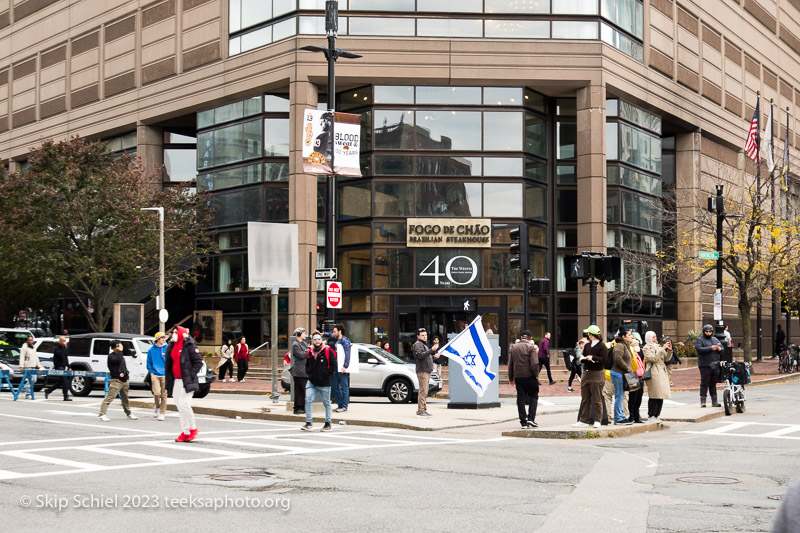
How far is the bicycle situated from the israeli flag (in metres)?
5.31

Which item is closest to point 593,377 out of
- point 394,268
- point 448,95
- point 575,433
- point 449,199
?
point 575,433

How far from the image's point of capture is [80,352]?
2886 cm

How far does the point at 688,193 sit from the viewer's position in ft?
155

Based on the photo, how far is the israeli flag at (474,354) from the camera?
2088 cm

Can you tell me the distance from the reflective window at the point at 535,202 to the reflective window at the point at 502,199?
1.85 feet

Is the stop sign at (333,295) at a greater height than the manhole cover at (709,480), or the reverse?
the stop sign at (333,295)

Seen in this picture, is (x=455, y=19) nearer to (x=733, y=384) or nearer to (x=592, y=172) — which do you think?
(x=592, y=172)

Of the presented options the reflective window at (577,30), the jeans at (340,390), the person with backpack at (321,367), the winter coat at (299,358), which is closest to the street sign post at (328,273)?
the winter coat at (299,358)

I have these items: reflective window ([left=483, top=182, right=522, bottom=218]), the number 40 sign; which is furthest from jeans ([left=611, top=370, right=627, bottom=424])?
reflective window ([left=483, top=182, right=522, bottom=218])

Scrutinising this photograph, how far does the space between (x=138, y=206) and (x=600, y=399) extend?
2929cm

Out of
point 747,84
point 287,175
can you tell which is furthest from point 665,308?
point 287,175

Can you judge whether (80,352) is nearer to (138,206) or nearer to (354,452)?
(138,206)

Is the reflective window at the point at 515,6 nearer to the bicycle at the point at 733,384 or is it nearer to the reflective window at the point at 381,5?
the reflective window at the point at 381,5

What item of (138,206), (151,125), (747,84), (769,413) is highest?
(747,84)
